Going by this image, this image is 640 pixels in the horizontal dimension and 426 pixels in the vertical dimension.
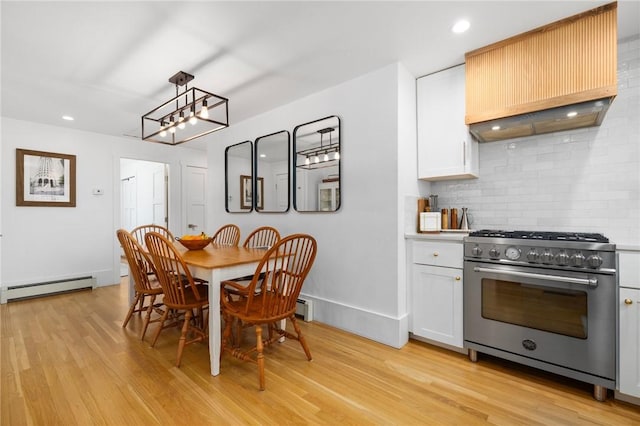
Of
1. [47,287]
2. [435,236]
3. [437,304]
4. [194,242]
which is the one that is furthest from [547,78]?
[47,287]

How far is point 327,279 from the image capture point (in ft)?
9.73

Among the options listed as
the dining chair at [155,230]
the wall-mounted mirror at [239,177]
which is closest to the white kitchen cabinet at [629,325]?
the dining chair at [155,230]

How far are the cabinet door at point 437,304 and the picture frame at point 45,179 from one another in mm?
4876

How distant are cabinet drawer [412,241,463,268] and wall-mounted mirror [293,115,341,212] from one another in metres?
0.86

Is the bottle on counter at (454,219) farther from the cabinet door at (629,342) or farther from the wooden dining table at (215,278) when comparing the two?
the wooden dining table at (215,278)

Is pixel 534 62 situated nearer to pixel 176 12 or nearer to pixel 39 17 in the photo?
pixel 176 12

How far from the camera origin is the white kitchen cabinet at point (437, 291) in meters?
2.27

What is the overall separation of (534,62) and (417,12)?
3.08ft

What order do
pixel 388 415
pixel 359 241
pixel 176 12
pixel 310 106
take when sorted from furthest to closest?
pixel 310 106 → pixel 359 241 → pixel 176 12 → pixel 388 415

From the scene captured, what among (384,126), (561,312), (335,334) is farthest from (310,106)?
(561,312)

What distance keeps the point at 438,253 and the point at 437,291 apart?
0.31m

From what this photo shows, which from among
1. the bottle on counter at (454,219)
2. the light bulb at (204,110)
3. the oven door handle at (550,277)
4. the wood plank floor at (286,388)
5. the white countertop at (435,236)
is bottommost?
the wood plank floor at (286,388)

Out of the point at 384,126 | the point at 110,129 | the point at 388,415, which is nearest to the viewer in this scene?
the point at 388,415

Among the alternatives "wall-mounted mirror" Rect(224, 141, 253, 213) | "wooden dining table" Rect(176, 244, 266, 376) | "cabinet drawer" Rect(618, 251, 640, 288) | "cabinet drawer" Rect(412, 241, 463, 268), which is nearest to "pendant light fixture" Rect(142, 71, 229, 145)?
"wall-mounted mirror" Rect(224, 141, 253, 213)
